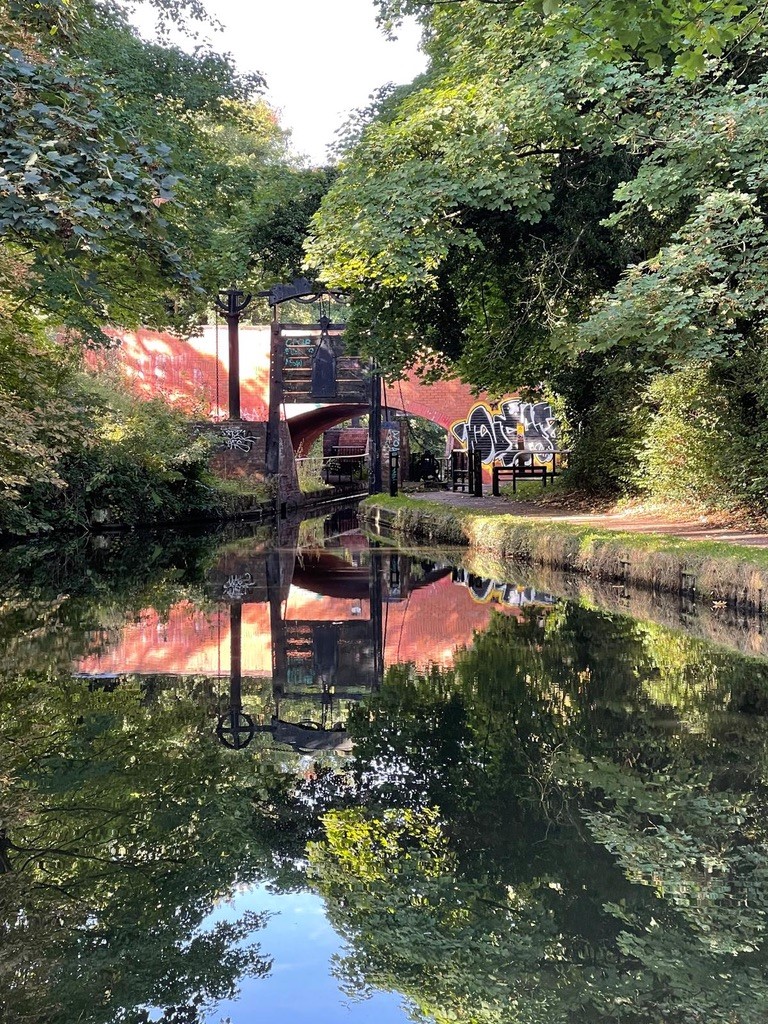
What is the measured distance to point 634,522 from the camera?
12500mm

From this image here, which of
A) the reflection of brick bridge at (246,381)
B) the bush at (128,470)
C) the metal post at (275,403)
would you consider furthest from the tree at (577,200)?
the reflection of brick bridge at (246,381)

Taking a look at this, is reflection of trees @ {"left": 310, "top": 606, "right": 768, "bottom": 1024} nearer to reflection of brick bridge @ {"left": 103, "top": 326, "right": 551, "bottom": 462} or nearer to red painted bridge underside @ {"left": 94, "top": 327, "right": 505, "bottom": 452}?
reflection of brick bridge @ {"left": 103, "top": 326, "right": 551, "bottom": 462}

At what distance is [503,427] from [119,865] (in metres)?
27.3

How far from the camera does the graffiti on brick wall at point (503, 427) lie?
29.3m

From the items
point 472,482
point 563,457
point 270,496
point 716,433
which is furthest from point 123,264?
point 270,496

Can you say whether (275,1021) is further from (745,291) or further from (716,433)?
(716,433)

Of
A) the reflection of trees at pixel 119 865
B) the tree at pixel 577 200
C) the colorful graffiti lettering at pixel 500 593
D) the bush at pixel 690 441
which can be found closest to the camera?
the reflection of trees at pixel 119 865

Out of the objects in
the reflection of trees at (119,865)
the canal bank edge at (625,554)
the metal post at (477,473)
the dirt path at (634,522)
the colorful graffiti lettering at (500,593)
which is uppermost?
the metal post at (477,473)

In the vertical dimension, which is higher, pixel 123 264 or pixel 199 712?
pixel 123 264

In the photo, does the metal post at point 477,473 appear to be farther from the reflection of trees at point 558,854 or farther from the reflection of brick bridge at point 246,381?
the reflection of trees at point 558,854

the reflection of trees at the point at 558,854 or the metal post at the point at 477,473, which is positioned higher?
the metal post at the point at 477,473

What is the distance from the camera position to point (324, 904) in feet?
9.45

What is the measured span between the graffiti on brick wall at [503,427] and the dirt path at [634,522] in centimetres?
1135

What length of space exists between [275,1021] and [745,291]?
8.34 meters
